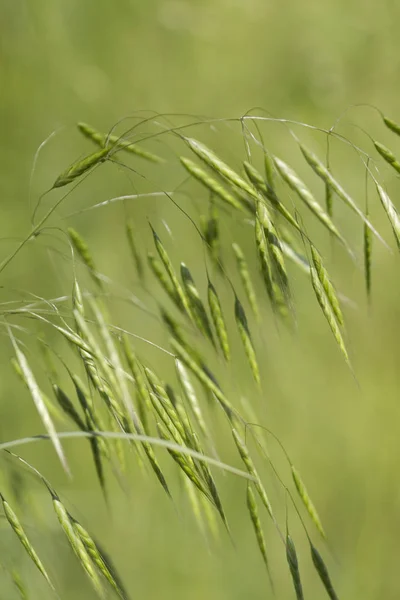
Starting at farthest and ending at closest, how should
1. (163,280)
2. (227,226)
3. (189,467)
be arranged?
(227,226) < (163,280) < (189,467)

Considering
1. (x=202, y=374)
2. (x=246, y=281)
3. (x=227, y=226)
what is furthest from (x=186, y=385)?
(x=227, y=226)

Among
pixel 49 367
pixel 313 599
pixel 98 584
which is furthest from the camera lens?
pixel 313 599

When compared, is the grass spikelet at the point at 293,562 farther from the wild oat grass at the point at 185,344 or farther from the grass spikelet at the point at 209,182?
the grass spikelet at the point at 209,182

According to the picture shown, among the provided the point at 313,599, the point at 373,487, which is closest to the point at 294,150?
the point at 373,487

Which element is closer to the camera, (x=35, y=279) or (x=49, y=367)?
(x=49, y=367)

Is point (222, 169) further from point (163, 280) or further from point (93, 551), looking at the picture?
point (93, 551)

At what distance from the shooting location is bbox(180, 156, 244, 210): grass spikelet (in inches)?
16.4

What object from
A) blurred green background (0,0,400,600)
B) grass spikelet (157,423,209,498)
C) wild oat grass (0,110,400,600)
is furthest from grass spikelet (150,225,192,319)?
blurred green background (0,0,400,600)

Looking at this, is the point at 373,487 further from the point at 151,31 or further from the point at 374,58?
the point at 151,31

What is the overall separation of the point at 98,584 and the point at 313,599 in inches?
20.4

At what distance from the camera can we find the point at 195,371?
403 millimetres

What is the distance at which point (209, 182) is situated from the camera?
16.4 inches

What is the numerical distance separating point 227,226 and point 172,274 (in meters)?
0.41

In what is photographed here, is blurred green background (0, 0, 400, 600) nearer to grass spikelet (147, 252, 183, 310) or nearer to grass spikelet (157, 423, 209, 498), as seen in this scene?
grass spikelet (147, 252, 183, 310)
